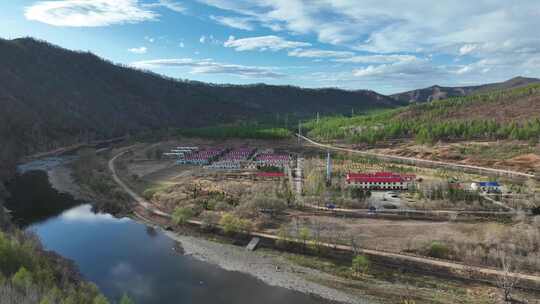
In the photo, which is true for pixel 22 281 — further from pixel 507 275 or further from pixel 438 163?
pixel 438 163

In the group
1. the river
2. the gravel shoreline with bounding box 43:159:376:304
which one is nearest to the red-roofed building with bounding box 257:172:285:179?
the river

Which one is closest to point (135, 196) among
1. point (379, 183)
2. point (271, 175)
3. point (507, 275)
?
point (271, 175)

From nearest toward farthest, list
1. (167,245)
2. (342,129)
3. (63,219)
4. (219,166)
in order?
(167,245)
(63,219)
(219,166)
(342,129)

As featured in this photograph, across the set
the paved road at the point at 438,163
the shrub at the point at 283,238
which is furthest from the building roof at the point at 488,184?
the shrub at the point at 283,238

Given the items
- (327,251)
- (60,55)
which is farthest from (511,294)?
(60,55)

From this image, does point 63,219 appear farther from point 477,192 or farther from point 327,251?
point 477,192

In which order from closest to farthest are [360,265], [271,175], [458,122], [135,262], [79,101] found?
[360,265]
[135,262]
[271,175]
[458,122]
[79,101]
